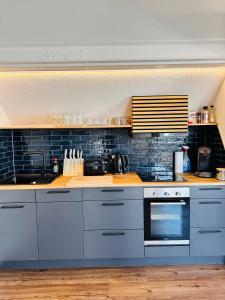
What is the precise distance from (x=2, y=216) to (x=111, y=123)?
1518 millimetres

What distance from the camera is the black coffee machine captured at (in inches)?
111

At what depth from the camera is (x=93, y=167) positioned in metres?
2.91

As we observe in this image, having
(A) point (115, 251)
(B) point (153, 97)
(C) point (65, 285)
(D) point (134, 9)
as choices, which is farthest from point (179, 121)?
(C) point (65, 285)

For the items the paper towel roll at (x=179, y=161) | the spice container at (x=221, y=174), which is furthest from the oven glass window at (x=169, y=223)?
the paper towel roll at (x=179, y=161)

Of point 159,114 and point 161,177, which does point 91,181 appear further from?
point 159,114

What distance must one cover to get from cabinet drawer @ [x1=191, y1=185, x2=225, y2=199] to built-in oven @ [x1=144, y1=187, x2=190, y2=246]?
0.23ft

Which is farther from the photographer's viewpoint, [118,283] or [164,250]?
[164,250]

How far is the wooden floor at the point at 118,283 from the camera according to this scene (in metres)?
2.18

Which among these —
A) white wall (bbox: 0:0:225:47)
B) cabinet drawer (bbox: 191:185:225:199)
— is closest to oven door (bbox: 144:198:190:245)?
cabinet drawer (bbox: 191:185:225:199)

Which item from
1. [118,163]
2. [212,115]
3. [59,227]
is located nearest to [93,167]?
[118,163]

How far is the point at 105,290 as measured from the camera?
224 cm

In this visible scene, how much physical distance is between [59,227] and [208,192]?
4.99ft

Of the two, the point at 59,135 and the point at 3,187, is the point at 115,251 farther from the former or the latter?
the point at 59,135

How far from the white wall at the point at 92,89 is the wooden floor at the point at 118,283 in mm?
1673
